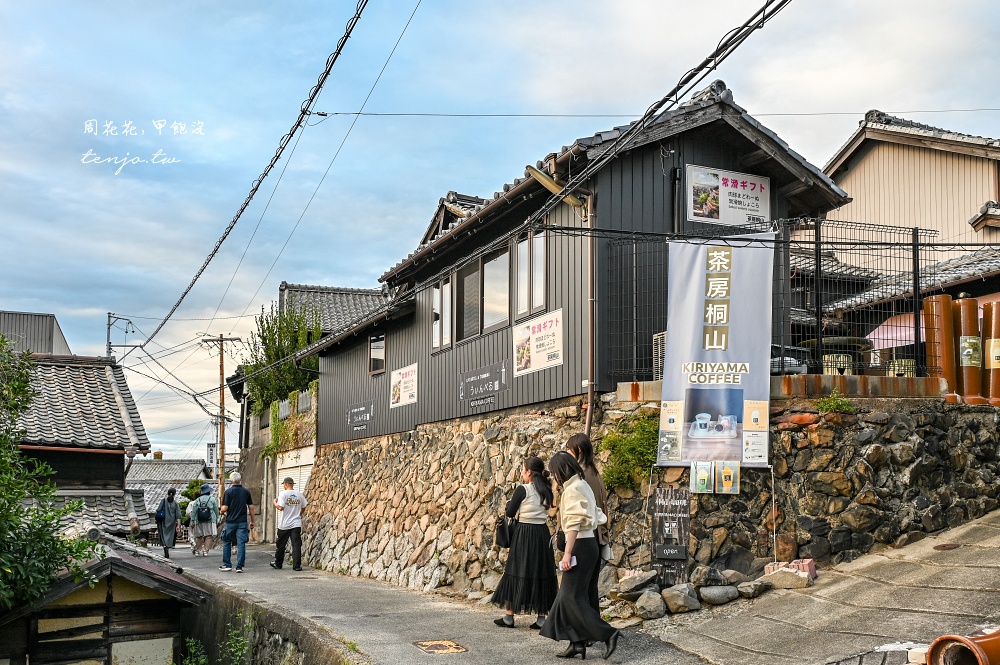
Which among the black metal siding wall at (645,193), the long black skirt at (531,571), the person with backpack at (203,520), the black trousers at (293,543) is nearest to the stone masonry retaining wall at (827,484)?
the black metal siding wall at (645,193)

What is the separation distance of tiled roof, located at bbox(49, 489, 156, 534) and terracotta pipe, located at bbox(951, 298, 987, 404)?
11.5 metres

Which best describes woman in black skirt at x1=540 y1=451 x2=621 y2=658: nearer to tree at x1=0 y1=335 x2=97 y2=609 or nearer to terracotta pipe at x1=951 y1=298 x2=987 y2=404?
tree at x1=0 y1=335 x2=97 y2=609

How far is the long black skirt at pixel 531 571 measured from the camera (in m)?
9.25

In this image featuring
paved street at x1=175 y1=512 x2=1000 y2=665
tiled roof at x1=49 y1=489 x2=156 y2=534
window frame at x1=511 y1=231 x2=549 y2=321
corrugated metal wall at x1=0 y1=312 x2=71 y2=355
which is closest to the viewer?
paved street at x1=175 y1=512 x2=1000 y2=665

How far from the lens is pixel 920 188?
887 inches

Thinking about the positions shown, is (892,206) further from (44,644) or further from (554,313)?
(44,644)

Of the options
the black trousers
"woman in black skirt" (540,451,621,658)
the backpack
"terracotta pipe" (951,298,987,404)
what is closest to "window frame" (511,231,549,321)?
"woman in black skirt" (540,451,621,658)

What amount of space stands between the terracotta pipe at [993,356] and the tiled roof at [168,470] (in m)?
50.0

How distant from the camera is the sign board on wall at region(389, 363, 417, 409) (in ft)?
59.1

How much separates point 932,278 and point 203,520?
55.5ft

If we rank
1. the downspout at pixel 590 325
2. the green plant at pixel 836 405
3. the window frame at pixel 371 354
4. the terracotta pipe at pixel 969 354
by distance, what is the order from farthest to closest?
the window frame at pixel 371 354
the terracotta pipe at pixel 969 354
the downspout at pixel 590 325
the green plant at pixel 836 405

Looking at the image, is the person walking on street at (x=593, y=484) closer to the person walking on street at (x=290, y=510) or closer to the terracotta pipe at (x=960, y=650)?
the terracotta pipe at (x=960, y=650)

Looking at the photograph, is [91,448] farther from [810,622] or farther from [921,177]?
[921,177]

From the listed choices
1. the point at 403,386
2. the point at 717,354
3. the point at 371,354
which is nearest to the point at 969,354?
the point at 717,354
